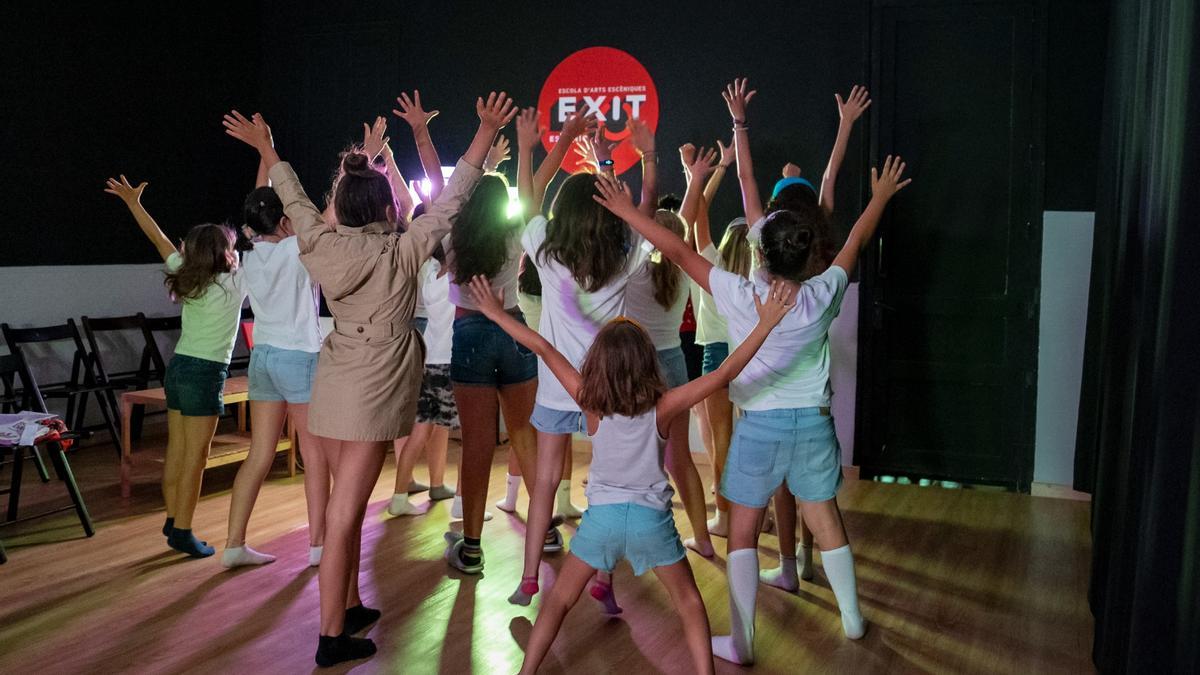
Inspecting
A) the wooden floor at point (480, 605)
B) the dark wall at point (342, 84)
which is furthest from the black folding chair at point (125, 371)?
the wooden floor at point (480, 605)

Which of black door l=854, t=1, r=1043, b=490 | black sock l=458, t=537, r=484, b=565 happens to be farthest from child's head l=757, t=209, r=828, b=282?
black door l=854, t=1, r=1043, b=490

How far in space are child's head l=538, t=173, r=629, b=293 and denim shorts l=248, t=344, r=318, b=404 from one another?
1147 millimetres

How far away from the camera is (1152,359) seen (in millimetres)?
2365

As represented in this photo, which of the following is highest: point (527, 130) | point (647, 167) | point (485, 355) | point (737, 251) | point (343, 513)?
point (527, 130)

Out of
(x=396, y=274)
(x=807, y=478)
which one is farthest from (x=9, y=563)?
(x=807, y=478)

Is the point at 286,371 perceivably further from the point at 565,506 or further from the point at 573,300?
the point at 565,506

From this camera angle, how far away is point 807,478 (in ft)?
10.4

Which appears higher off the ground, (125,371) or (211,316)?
(211,316)

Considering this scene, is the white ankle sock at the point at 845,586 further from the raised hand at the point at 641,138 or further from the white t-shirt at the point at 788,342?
the raised hand at the point at 641,138

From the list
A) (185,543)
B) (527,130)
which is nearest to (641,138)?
(527,130)

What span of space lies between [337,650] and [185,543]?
1.45 metres

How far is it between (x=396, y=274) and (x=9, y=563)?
2.48 meters

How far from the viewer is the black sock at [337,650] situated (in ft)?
10.2

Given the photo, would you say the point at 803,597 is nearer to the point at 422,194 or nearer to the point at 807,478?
the point at 807,478
